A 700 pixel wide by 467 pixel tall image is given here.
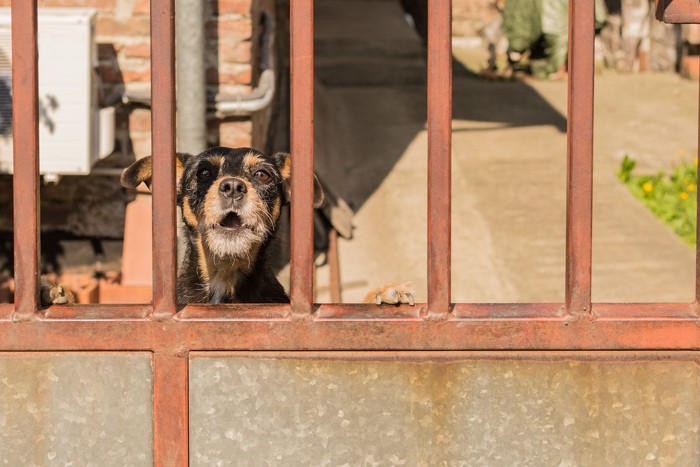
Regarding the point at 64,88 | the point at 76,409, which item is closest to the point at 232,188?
the point at 76,409

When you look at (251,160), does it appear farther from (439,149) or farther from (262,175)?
(439,149)

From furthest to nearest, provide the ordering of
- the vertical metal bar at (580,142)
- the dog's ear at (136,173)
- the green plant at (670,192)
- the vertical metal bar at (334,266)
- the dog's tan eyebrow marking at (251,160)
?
1. the green plant at (670,192)
2. the vertical metal bar at (334,266)
3. the dog's tan eyebrow marking at (251,160)
4. the dog's ear at (136,173)
5. the vertical metal bar at (580,142)

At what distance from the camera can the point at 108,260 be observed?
7.82 meters

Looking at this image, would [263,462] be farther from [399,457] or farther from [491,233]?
[491,233]

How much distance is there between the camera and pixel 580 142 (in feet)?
11.0

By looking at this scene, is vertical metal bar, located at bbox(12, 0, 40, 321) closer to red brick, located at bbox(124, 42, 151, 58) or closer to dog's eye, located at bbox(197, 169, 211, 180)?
dog's eye, located at bbox(197, 169, 211, 180)

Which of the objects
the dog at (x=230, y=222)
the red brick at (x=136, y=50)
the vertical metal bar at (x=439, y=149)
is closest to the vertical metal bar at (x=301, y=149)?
the vertical metal bar at (x=439, y=149)

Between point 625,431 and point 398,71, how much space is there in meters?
8.75

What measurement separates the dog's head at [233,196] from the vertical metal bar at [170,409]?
1395mm

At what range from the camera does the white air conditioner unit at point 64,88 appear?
6.66 metres

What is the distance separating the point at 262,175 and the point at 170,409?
2.00m

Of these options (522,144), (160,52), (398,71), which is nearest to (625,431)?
(160,52)

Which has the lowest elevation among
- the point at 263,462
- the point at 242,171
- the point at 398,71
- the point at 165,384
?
the point at 263,462

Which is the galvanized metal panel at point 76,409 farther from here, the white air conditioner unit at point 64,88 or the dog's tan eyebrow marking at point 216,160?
the white air conditioner unit at point 64,88
